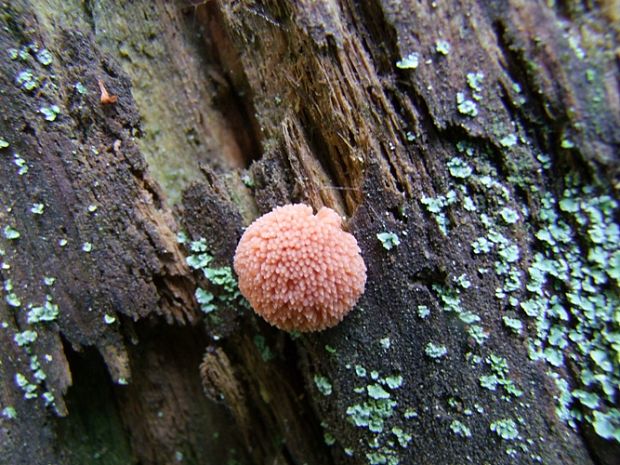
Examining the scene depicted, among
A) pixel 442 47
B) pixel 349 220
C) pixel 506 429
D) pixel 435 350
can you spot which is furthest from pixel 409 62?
pixel 506 429

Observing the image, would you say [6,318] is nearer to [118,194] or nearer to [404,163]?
[118,194]

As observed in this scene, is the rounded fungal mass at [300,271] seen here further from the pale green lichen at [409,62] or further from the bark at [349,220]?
the pale green lichen at [409,62]

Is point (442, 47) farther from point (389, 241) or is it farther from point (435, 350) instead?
point (435, 350)

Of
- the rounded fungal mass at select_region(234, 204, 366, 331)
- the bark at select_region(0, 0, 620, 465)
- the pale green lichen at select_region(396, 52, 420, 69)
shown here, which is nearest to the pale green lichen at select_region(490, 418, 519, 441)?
the bark at select_region(0, 0, 620, 465)

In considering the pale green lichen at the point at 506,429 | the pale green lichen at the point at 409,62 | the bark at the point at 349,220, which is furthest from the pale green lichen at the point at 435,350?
the pale green lichen at the point at 409,62

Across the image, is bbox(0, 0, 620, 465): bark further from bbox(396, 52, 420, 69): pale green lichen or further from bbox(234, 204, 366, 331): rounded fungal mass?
bbox(234, 204, 366, 331): rounded fungal mass
